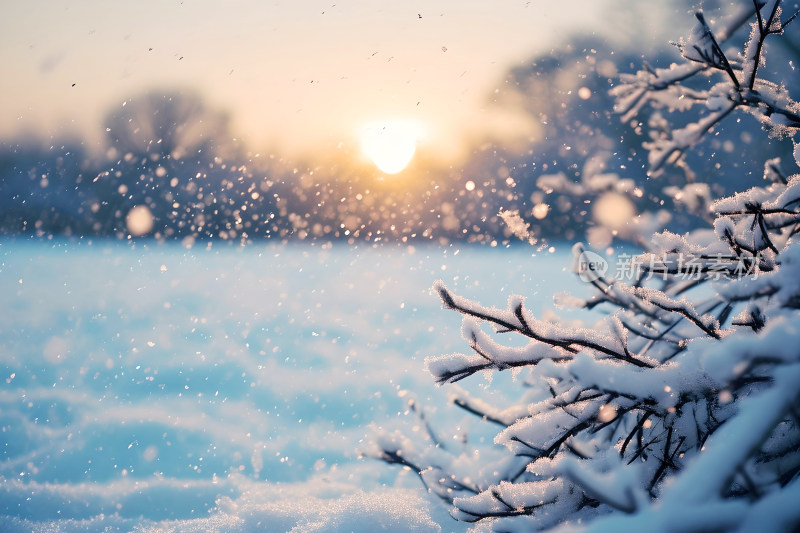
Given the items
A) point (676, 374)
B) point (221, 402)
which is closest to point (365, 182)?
point (221, 402)

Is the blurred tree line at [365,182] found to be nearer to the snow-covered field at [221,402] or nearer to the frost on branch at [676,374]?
the snow-covered field at [221,402]

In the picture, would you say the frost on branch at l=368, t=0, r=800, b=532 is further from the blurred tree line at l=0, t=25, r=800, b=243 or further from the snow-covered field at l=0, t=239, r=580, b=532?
the blurred tree line at l=0, t=25, r=800, b=243

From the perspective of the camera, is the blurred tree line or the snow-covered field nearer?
the snow-covered field

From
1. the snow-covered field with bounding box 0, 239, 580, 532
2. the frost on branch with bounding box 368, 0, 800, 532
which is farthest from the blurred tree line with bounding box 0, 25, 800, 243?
the frost on branch with bounding box 368, 0, 800, 532

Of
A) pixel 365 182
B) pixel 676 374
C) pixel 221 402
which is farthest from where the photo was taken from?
pixel 365 182

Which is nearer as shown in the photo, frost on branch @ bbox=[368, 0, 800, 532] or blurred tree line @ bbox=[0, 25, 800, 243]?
frost on branch @ bbox=[368, 0, 800, 532]

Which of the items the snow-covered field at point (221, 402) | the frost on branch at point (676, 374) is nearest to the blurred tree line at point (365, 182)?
the snow-covered field at point (221, 402)

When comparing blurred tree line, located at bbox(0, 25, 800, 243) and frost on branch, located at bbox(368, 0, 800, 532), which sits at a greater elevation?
blurred tree line, located at bbox(0, 25, 800, 243)

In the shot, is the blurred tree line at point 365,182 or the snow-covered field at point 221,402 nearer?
the snow-covered field at point 221,402

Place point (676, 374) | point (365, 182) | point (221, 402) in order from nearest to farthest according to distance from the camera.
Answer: point (676, 374) < point (221, 402) < point (365, 182)

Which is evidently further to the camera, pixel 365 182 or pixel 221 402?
pixel 365 182

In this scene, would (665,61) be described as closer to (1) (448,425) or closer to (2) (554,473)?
(1) (448,425)

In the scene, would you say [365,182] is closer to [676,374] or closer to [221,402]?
[221,402]

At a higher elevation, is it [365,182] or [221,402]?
[365,182]
